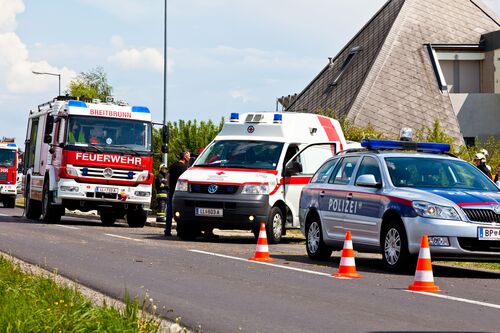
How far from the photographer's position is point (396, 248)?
15.6 metres

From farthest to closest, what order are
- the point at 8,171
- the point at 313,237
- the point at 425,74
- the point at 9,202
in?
1. the point at 425,74
2. the point at 8,171
3. the point at 9,202
4. the point at 313,237

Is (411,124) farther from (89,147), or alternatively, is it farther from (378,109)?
(89,147)

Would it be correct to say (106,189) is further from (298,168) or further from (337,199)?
(337,199)

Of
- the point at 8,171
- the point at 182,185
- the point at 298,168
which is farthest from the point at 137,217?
the point at 8,171

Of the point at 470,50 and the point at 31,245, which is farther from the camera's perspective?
the point at 470,50

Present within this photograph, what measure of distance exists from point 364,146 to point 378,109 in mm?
49259

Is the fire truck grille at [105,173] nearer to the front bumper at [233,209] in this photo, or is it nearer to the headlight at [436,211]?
the front bumper at [233,209]

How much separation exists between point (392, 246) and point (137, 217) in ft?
52.9

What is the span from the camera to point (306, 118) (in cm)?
2502

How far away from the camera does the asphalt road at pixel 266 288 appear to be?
10.0 metres

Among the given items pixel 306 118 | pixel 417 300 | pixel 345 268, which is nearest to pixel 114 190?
pixel 306 118

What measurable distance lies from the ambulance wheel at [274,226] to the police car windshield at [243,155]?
3.17 ft

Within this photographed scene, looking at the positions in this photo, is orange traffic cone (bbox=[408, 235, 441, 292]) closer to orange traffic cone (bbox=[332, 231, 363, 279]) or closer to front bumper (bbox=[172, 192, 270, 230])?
orange traffic cone (bbox=[332, 231, 363, 279])

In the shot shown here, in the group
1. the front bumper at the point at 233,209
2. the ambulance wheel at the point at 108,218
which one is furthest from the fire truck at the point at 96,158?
the front bumper at the point at 233,209
